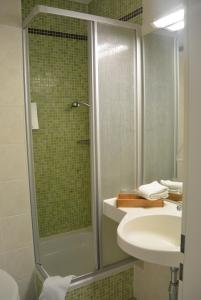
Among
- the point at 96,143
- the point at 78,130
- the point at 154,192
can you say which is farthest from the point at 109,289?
the point at 78,130

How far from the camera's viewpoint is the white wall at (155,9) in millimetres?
1608

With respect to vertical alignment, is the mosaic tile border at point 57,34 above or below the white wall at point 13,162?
above

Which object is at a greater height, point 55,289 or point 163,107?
point 163,107

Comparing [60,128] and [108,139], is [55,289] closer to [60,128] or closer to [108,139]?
[108,139]

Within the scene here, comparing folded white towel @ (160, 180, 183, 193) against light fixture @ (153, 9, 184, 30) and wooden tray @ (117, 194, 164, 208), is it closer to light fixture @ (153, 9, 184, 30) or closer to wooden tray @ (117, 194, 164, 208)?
wooden tray @ (117, 194, 164, 208)

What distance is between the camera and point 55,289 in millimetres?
1648

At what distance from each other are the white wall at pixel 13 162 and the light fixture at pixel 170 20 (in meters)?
0.99

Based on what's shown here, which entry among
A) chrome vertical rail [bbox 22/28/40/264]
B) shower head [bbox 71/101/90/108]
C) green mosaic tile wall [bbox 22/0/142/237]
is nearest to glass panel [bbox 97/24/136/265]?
chrome vertical rail [bbox 22/28/40/264]

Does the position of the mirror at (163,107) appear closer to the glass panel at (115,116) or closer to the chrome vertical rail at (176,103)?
the chrome vertical rail at (176,103)

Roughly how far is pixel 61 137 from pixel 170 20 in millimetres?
1513

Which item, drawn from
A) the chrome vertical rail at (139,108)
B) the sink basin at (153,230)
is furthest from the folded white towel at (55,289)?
the chrome vertical rail at (139,108)

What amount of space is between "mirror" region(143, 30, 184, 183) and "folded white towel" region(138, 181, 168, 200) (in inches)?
5.5

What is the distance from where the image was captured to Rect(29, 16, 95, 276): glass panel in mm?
2464

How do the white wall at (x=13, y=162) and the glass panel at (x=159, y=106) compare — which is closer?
the white wall at (x=13, y=162)
